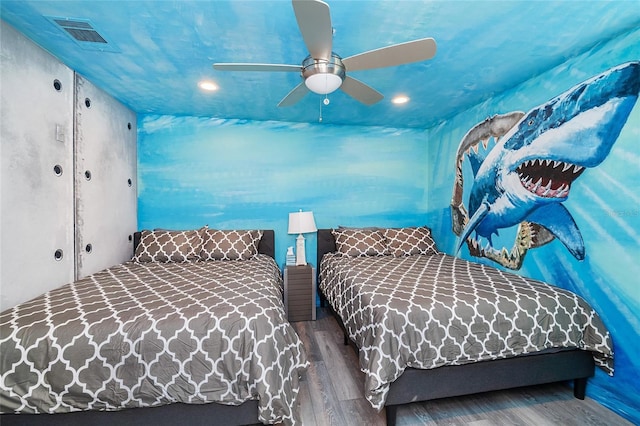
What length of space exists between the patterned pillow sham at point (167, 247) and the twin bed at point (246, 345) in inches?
23.2

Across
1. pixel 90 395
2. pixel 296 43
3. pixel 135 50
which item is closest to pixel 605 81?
pixel 296 43

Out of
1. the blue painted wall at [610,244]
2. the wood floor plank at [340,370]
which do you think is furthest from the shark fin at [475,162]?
the wood floor plank at [340,370]

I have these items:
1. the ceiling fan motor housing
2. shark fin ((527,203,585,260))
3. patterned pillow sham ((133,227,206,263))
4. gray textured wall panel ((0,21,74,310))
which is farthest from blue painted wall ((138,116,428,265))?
the ceiling fan motor housing

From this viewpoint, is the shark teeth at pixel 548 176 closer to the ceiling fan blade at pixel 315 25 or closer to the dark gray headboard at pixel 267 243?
the ceiling fan blade at pixel 315 25

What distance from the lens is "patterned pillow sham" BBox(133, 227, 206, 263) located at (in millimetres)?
2785

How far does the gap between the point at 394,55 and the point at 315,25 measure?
482mm

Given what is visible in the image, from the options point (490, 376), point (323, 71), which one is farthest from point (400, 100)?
point (490, 376)

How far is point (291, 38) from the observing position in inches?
68.7

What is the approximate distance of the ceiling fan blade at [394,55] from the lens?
4.53ft

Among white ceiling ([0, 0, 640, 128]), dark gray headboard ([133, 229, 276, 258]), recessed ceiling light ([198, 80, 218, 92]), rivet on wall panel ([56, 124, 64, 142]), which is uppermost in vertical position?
white ceiling ([0, 0, 640, 128])

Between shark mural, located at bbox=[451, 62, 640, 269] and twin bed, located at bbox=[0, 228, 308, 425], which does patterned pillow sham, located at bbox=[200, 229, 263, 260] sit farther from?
shark mural, located at bbox=[451, 62, 640, 269]

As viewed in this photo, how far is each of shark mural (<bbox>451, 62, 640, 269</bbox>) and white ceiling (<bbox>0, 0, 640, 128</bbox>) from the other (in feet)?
1.10

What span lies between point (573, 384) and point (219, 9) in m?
3.32

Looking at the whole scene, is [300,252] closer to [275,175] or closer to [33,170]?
[275,175]
